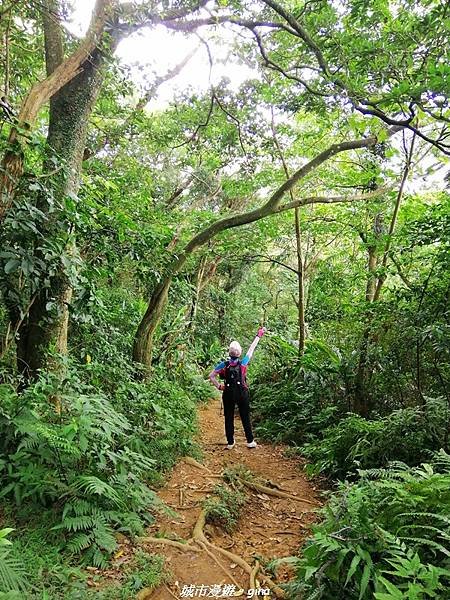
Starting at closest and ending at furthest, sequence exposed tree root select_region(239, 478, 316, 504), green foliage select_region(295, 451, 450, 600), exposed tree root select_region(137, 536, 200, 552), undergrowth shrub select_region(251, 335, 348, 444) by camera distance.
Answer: green foliage select_region(295, 451, 450, 600), exposed tree root select_region(137, 536, 200, 552), exposed tree root select_region(239, 478, 316, 504), undergrowth shrub select_region(251, 335, 348, 444)

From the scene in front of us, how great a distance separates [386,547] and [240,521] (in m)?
2.25

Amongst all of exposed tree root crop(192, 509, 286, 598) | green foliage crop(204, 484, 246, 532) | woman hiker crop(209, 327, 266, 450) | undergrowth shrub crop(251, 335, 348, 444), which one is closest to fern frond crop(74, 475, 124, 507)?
exposed tree root crop(192, 509, 286, 598)

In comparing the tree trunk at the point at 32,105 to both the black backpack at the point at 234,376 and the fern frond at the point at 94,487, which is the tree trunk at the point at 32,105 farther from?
the black backpack at the point at 234,376

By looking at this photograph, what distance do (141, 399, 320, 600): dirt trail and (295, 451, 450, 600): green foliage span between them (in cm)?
79

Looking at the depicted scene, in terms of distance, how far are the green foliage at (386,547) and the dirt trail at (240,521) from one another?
0.79m

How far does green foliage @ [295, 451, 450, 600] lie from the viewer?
8.27ft

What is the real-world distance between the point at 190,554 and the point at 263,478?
227 centimetres

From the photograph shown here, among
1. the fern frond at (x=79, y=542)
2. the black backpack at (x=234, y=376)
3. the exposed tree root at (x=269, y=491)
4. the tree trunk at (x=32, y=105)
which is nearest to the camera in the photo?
the fern frond at (x=79, y=542)

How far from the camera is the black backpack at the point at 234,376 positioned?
672cm

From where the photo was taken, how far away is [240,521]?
4715 millimetres

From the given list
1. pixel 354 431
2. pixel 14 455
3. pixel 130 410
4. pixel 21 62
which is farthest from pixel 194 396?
pixel 21 62

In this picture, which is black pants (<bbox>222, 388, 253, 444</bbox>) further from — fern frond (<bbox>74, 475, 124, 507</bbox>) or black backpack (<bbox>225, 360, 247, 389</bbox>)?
fern frond (<bbox>74, 475, 124, 507</bbox>)

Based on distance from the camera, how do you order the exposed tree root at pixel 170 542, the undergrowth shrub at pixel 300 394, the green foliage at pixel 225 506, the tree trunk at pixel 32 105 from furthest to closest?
the undergrowth shrub at pixel 300 394 → the green foliage at pixel 225 506 → the tree trunk at pixel 32 105 → the exposed tree root at pixel 170 542

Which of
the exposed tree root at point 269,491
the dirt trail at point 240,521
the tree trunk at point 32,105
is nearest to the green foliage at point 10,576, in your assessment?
the dirt trail at point 240,521
